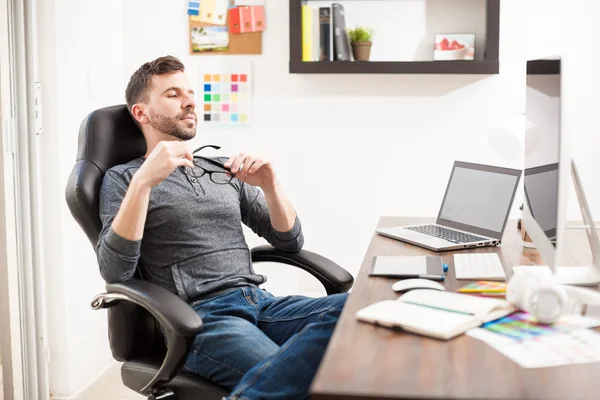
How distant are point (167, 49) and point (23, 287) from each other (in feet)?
4.03

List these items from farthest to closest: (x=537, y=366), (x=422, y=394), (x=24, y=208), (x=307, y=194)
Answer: (x=307, y=194)
(x=24, y=208)
(x=537, y=366)
(x=422, y=394)

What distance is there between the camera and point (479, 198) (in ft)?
7.50

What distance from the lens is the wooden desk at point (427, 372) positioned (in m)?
1.07

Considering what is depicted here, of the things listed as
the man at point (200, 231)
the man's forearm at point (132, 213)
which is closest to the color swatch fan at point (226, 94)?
the man at point (200, 231)

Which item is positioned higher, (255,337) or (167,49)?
(167,49)

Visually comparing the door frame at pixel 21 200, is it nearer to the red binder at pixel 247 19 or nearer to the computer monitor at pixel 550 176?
the red binder at pixel 247 19

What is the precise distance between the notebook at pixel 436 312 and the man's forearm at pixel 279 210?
72cm

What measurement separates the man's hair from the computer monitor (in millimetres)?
1037

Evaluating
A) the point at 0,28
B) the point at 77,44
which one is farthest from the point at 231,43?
the point at 0,28

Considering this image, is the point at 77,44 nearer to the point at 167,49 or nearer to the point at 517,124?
the point at 167,49

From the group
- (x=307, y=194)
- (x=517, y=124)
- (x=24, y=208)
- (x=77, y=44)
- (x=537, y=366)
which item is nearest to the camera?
(x=537, y=366)

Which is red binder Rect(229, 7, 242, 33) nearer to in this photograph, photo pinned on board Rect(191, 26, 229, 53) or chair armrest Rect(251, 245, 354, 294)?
photo pinned on board Rect(191, 26, 229, 53)

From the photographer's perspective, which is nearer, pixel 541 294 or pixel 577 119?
pixel 541 294

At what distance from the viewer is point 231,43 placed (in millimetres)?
3230
